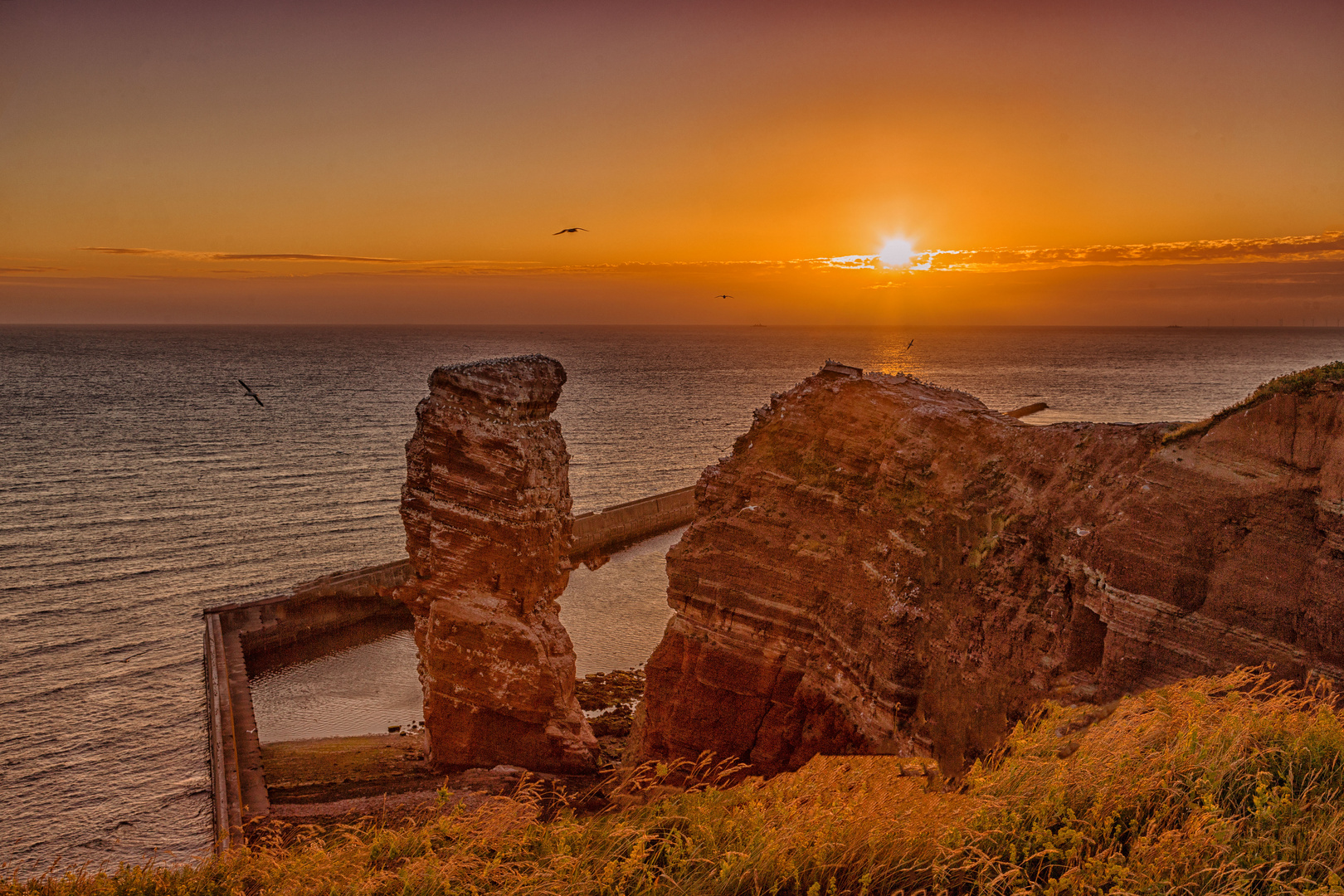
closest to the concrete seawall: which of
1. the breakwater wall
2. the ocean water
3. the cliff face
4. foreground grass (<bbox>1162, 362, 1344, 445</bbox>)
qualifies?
the breakwater wall

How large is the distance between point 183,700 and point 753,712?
24.9 meters

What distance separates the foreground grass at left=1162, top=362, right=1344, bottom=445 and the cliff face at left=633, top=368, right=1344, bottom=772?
180mm

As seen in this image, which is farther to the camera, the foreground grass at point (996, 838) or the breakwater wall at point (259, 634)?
the breakwater wall at point (259, 634)

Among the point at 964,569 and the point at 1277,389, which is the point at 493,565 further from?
the point at 1277,389

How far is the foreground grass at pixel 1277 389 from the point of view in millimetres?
13211

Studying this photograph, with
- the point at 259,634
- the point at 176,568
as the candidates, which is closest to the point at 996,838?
the point at 259,634

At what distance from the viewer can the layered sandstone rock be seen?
21453 millimetres

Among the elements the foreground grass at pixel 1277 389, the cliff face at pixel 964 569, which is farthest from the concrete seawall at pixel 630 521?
the foreground grass at pixel 1277 389

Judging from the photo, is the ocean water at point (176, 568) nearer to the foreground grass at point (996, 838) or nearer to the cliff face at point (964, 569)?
the cliff face at point (964, 569)

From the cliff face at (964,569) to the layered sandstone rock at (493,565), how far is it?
9.50 ft

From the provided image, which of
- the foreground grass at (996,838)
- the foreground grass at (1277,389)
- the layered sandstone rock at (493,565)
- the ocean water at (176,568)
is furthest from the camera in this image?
the ocean water at (176,568)

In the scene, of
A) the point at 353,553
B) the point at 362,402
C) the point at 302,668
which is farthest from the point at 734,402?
the point at 302,668

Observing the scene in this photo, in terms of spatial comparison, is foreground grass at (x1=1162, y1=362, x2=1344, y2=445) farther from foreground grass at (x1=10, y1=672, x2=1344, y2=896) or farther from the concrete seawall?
the concrete seawall

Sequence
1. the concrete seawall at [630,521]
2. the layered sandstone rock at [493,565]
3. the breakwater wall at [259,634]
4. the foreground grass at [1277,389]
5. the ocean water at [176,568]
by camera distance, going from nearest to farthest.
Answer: the foreground grass at [1277,389], the layered sandstone rock at [493,565], the breakwater wall at [259,634], the ocean water at [176,568], the concrete seawall at [630,521]
